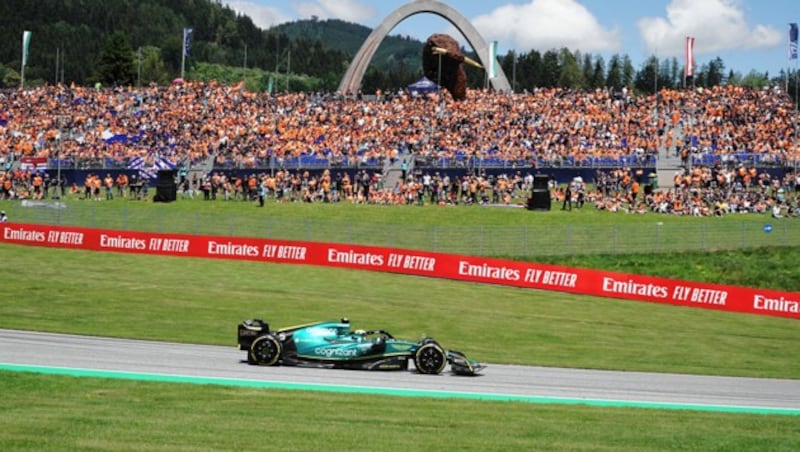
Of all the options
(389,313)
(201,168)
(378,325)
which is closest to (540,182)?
(389,313)

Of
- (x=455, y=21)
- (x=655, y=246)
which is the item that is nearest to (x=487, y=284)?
(x=655, y=246)

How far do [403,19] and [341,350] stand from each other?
6142 cm

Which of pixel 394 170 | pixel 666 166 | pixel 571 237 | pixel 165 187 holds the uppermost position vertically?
pixel 666 166

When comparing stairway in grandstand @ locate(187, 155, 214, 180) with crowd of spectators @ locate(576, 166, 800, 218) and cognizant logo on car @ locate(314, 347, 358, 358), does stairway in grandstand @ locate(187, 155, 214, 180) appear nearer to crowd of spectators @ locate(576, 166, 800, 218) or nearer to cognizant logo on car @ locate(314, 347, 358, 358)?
crowd of spectators @ locate(576, 166, 800, 218)

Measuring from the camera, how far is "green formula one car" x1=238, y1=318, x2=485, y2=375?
20.8 m

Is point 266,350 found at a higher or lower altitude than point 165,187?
lower

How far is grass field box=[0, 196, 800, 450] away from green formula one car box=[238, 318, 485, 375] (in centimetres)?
334

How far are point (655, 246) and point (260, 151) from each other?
2525 cm

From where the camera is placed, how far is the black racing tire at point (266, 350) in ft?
68.6

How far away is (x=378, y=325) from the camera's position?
96.2 feet

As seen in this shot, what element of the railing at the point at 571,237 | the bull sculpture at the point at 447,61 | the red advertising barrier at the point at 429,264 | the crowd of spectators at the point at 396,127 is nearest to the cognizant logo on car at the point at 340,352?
the red advertising barrier at the point at 429,264

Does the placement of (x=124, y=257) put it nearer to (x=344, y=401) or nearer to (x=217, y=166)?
(x=217, y=166)

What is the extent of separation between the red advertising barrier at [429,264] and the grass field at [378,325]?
83cm

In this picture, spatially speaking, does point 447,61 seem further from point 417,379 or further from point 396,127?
point 417,379
